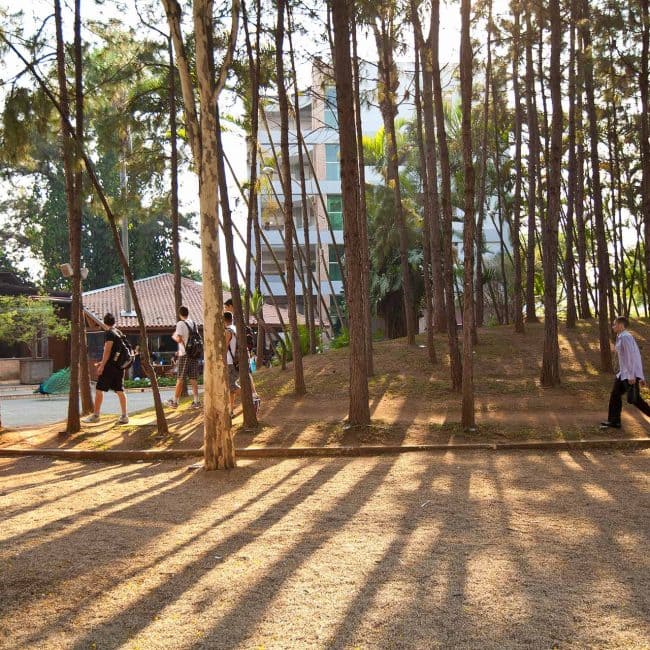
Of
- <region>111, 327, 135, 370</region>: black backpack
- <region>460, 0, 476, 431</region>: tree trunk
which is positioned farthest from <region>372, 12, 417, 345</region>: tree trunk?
<region>111, 327, 135, 370</region>: black backpack

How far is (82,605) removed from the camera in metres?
4.58

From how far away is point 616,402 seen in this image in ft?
39.0

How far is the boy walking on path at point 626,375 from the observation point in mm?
11625

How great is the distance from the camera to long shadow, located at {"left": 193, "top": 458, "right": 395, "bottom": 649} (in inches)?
159

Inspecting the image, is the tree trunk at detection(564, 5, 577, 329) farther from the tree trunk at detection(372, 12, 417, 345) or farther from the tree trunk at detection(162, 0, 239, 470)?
the tree trunk at detection(162, 0, 239, 470)

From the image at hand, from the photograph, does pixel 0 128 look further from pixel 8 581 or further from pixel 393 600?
pixel 393 600

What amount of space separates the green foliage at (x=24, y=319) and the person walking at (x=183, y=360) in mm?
22830

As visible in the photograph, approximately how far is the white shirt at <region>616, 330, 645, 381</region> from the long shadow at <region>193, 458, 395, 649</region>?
5.00 m

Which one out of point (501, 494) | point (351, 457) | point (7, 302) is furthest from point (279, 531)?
point (7, 302)

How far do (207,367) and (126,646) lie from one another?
5.60 meters

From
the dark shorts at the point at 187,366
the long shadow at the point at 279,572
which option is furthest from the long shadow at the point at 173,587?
the dark shorts at the point at 187,366

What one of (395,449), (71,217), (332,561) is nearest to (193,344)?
(71,217)

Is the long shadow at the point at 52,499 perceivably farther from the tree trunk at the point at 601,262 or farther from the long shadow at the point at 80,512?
the tree trunk at the point at 601,262

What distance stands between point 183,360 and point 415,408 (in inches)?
171
